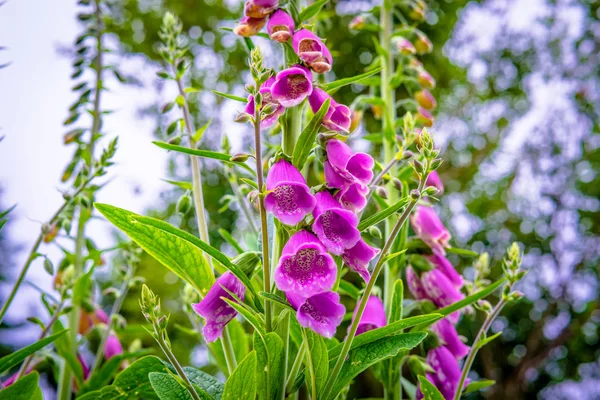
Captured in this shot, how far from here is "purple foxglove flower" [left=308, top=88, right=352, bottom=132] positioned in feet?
1.40

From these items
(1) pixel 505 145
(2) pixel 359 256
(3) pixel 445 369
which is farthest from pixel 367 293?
(1) pixel 505 145

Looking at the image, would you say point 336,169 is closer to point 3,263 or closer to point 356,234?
point 356,234

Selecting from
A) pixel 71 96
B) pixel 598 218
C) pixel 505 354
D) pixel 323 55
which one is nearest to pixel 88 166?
pixel 71 96

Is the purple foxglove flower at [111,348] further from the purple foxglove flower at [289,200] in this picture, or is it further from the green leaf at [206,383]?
the purple foxglove flower at [289,200]

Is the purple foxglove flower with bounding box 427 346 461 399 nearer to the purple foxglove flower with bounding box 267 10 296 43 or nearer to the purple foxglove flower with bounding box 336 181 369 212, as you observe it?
the purple foxglove flower with bounding box 336 181 369 212

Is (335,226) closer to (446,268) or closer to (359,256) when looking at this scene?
(359,256)

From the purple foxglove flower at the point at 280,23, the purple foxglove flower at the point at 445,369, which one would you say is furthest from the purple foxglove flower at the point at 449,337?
the purple foxglove flower at the point at 280,23

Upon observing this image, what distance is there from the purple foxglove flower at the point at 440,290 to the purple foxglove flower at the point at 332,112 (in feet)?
0.83

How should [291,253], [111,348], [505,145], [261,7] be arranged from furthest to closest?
[505,145], [111,348], [261,7], [291,253]

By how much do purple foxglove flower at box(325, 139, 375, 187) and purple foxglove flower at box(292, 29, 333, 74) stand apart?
6 centimetres

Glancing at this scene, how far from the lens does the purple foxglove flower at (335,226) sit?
379 millimetres

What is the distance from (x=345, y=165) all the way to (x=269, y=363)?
0.52 ft

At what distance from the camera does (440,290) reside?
61cm

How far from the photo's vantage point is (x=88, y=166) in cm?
69
